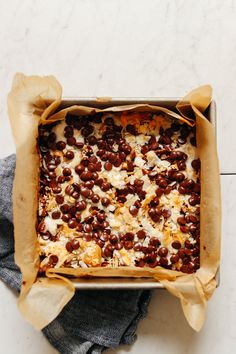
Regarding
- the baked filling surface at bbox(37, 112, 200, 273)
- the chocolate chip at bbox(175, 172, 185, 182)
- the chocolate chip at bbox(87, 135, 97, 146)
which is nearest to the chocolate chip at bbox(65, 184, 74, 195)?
the baked filling surface at bbox(37, 112, 200, 273)

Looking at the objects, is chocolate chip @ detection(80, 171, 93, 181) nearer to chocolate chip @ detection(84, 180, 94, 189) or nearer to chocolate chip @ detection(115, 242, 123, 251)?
chocolate chip @ detection(84, 180, 94, 189)

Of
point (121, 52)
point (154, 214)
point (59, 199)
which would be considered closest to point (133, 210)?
point (154, 214)

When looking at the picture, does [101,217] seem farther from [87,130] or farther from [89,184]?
[87,130]

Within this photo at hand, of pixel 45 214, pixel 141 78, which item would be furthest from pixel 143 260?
pixel 141 78

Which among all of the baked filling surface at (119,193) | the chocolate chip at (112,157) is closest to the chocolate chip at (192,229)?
the baked filling surface at (119,193)

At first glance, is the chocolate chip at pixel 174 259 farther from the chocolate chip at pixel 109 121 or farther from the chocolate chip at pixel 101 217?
the chocolate chip at pixel 109 121
